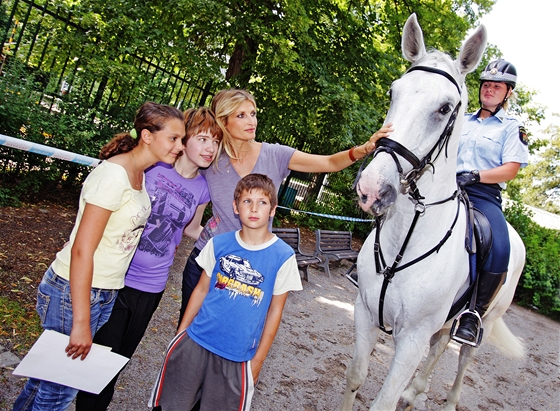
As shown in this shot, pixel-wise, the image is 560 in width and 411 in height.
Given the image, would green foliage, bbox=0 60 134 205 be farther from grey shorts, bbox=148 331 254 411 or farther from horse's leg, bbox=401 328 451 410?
horse's leg, bbox=401 328 451 410

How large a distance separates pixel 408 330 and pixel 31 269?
4.02 m

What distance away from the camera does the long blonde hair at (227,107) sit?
2.67m

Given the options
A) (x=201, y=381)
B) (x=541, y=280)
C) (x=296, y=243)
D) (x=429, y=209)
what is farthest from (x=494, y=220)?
(x=541, y=280)

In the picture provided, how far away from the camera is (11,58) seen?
593 cm

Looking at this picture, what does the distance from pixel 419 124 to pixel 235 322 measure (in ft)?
4.88

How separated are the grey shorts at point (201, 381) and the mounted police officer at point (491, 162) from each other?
6.83ft

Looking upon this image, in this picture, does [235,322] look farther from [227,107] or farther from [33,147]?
[33,147]

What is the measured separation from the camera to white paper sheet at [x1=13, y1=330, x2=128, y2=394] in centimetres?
192

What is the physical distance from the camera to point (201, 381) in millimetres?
2279

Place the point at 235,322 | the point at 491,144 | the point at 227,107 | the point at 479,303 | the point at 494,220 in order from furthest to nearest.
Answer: the point at 491,144
the point at 494,220
the point at 479,303
the point at 227,107
the point at 235,322

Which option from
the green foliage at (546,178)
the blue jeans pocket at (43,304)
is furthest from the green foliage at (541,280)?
the green foliage at (546,178)

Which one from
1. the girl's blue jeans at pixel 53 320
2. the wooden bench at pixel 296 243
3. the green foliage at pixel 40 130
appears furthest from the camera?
the wooden bench at pixel 296 243

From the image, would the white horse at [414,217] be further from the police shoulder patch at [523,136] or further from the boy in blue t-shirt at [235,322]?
the police shoulder patch at [523,136]

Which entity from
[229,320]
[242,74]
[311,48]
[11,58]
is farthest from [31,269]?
[311,48]
